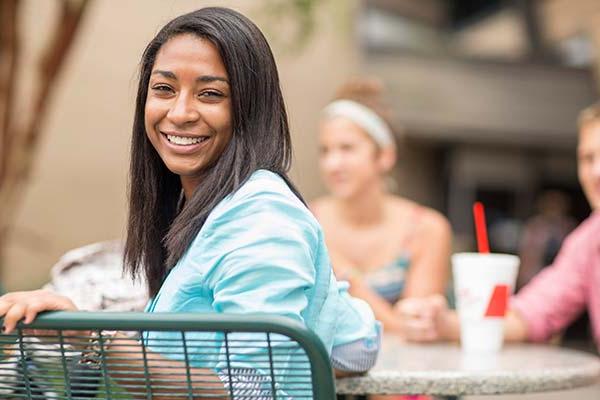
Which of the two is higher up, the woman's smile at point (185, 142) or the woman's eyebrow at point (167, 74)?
the woman's eyebrow at point (167, 74)

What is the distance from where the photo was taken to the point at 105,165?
9688mm

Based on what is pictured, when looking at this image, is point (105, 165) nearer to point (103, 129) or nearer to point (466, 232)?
point (103, 129)

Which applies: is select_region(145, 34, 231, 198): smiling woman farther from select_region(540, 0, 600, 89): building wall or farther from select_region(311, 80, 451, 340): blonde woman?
select_region(540, 0, 600, 89): building wall

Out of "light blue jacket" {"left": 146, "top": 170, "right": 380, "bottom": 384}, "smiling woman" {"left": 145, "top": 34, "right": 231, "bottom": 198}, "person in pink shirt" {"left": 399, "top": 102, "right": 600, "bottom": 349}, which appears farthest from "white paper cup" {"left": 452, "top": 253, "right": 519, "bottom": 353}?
"smiling woman" {"left": 145, "top": 34, "right": 231, "bottom": 198}

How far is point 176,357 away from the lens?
3.96 ft

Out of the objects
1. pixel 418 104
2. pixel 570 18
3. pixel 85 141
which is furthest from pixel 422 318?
pixel 570 18

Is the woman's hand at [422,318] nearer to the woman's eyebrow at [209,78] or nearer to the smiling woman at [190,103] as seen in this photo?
the smiling woman at [190,103]

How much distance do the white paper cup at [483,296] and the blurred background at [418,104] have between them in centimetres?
695

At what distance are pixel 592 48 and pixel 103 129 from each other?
5651 mm

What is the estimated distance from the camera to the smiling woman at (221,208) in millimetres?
1229

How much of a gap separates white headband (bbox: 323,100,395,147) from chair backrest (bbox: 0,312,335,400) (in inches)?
82.8

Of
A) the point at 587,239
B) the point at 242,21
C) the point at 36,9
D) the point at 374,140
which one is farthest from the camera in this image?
the point at 36,9

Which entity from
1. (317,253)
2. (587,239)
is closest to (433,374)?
(317,253)

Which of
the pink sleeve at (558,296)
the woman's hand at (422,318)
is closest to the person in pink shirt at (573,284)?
the pink sleeve at (558,296)
